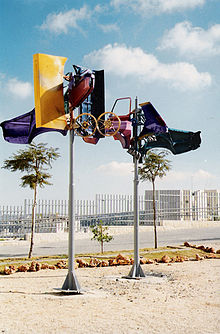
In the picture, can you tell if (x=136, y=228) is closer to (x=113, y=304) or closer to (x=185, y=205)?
(x=113, y=304)

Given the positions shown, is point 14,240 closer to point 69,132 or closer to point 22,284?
point 22,284

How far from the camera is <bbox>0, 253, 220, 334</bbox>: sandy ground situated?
5852mm

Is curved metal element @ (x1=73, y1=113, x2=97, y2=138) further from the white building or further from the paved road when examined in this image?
the white building

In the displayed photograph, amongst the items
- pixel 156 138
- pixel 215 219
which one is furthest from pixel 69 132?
pixel 215 219

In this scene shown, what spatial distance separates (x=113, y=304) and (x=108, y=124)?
14.6 feet

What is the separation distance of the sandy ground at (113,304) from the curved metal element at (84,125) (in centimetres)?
363

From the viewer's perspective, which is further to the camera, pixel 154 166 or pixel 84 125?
pixel 154 166

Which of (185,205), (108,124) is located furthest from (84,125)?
(185,205)

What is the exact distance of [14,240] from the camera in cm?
2206

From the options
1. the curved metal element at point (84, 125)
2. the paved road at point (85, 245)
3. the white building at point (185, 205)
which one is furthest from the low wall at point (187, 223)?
the curved metal element at point (84, 125)

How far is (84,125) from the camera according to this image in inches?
360

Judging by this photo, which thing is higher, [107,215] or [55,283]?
[107,215]

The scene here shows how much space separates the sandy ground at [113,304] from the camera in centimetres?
585

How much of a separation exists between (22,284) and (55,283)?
80cm
